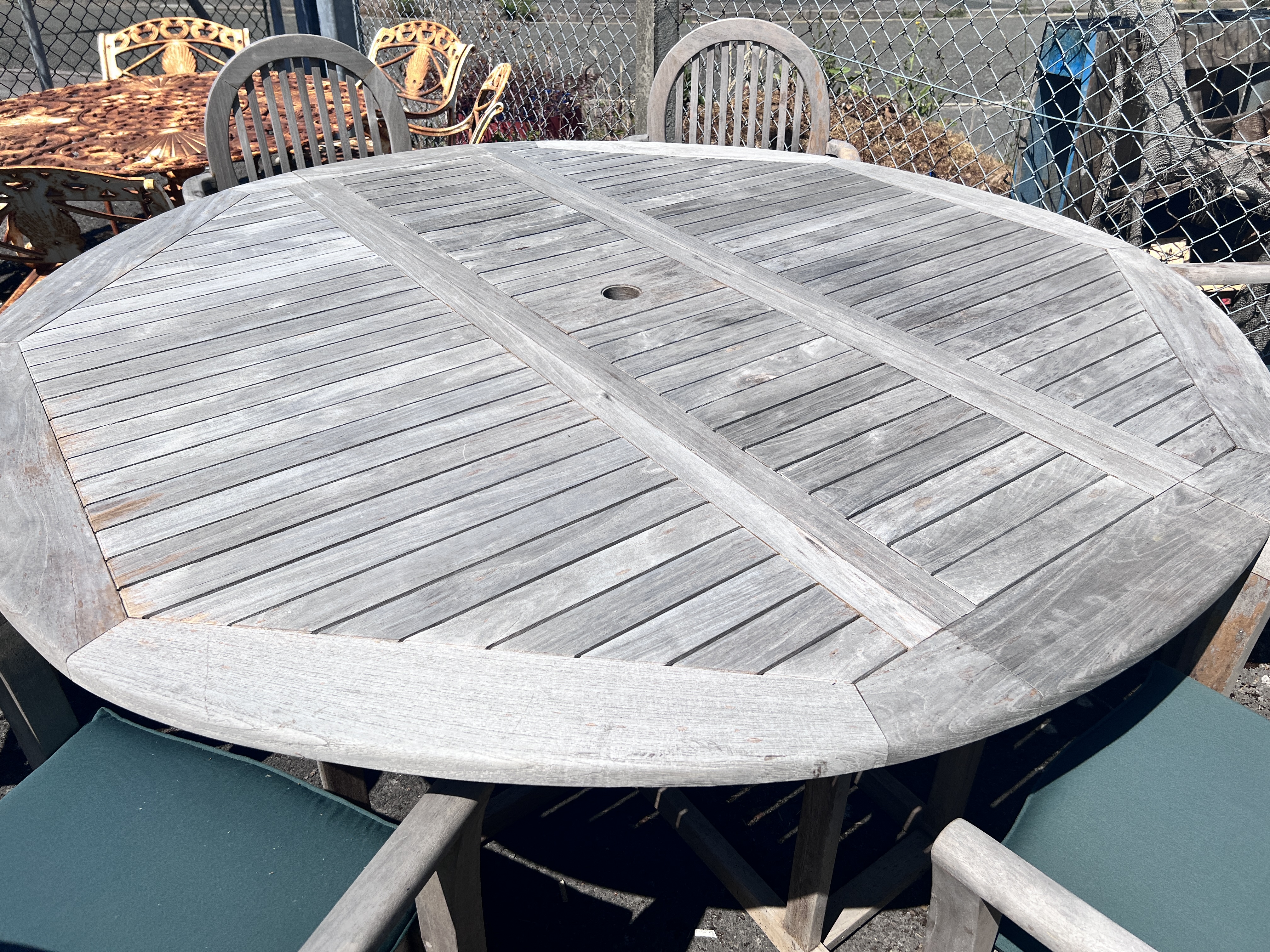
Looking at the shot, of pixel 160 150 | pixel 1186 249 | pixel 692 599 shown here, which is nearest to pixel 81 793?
pixel 692 599

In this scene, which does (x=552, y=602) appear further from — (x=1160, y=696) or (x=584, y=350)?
(x=1160, y=696)

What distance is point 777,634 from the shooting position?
101 cm

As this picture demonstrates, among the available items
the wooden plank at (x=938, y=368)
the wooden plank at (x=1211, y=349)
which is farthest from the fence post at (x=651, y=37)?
the wooden plank at (x=1211, y=349)

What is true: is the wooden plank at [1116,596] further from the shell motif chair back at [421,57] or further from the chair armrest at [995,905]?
the shell motif chair back at [421,57]

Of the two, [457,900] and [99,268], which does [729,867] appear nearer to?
[457,900]

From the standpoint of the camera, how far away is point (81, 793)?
3.94 ft

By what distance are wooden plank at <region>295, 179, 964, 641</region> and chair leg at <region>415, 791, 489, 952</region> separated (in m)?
0.50

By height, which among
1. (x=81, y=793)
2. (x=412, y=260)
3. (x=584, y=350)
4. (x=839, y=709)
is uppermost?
(x=412, y=260)

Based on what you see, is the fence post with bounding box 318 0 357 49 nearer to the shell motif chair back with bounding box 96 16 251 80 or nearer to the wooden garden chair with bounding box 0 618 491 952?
the shell motif chair back with bounding box 96 16 251 80

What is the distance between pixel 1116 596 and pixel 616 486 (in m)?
0.65

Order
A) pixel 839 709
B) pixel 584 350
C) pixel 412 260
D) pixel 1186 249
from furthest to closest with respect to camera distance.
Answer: pixel 1186 249 → pixel 412 260 → pixel 584 350 → pixel 839 709

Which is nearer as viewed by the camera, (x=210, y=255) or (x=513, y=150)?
(x=210, y=255)

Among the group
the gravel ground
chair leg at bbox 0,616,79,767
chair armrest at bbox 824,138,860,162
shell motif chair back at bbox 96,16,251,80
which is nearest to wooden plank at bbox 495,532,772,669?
chair leg at bbox 0,616,79,767

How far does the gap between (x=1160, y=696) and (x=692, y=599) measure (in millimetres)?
812
